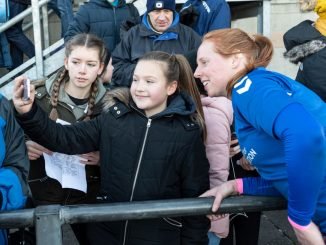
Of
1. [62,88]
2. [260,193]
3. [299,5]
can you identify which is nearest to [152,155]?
[260,193]

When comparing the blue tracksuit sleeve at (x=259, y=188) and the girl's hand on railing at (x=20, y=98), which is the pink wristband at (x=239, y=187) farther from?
the girl's hand on railing at (x=20, y=98)

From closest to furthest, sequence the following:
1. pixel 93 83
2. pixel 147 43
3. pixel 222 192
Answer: pixel 222 192, pixel 93 83, pixel 147 43

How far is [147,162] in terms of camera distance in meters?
2.24

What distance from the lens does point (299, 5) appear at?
6324 millimetres

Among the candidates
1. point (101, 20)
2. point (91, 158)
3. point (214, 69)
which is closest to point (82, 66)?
point (91, 158)

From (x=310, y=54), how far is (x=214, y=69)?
1.21 metres

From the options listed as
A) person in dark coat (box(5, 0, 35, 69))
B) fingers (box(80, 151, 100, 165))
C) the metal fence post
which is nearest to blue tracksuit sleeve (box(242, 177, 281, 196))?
the metal fence post

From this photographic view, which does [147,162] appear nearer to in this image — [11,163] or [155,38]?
[11,163]

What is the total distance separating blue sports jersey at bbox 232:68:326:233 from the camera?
1.60m

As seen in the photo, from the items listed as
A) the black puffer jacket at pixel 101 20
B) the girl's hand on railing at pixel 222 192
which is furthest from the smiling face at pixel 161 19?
the girl's hand on railing at pixel 222 192

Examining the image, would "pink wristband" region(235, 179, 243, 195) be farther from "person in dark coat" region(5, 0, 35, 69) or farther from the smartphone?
"person in dark coat" region(5, 0, 35, 69)

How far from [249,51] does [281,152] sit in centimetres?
45

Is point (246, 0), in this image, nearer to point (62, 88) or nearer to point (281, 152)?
point (62, 88)

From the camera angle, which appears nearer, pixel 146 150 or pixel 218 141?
pixel 146 150
